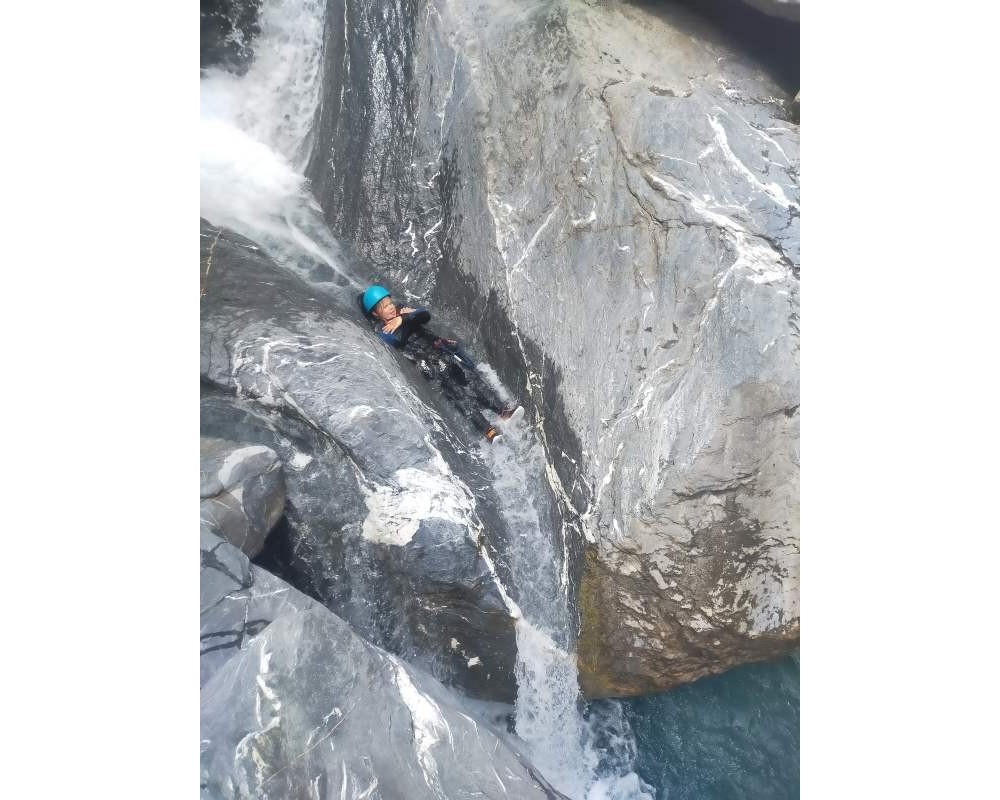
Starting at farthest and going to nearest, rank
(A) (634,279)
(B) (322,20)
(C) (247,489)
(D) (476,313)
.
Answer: (B) (322,20) < (D) (476,313) < (A) (634,279) < (C) (247,489)

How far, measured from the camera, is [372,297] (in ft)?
16.3

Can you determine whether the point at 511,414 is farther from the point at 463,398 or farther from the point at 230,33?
the point at 230,33

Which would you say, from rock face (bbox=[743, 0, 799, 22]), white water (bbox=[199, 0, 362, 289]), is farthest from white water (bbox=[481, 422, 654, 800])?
rock face (bbox=[743, 0, 799, 22])

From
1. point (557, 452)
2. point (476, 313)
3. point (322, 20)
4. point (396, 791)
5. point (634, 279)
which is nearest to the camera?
point (396, 791)

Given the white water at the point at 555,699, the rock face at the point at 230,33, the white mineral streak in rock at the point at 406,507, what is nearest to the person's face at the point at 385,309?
the white mineral streak in rock at the point at 406,507

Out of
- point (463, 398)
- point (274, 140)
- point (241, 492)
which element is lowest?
point (241, 492)

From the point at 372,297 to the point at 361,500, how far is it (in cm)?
156

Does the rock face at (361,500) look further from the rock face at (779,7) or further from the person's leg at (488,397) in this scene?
the rock face at (779,7)

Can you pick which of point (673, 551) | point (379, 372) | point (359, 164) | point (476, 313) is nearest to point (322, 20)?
point (359, 164)

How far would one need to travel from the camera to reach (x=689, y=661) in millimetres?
4254

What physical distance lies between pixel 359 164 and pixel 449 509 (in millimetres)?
2585

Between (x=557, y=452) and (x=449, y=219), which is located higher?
(x=449, y=219)

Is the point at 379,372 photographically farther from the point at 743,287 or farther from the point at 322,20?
the point at 322,20

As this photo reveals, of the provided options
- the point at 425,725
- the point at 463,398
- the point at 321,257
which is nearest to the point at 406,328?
the point at 463,398
